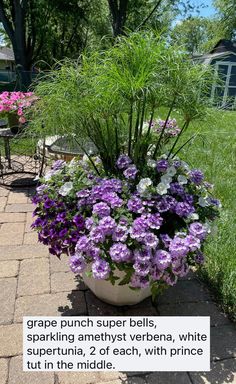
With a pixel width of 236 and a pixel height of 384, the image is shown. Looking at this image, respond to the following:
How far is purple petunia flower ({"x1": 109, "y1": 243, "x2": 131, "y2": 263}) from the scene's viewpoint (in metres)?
1.60

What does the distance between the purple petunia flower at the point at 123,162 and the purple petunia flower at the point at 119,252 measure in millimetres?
538

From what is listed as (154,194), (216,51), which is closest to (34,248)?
(154,194)

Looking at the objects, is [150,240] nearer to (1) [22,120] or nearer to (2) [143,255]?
(2) [143,255]

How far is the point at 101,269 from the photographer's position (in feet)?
5.38

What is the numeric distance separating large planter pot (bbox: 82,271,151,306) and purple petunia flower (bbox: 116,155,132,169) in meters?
0.66

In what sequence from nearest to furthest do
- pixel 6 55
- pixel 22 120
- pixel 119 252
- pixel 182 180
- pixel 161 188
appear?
pixel 119 252 < pixel 161 188 < pixel 182 180 < pixel 22 120 < pixel 6 55

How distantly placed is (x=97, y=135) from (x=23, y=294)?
1122 millimetres

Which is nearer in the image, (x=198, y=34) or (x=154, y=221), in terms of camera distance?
(x=154, y=221)

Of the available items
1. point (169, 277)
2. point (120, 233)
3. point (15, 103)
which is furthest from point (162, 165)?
point (15, 103)

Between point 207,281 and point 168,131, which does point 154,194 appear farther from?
point 207,281

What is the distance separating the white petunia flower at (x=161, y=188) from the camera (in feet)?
5.98

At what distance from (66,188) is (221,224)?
1625mm

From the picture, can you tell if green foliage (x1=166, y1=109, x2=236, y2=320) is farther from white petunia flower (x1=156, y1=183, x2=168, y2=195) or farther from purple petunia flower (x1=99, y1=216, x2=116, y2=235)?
purple petunia flower (x1=99, y1=216, x2=116, y2=235)

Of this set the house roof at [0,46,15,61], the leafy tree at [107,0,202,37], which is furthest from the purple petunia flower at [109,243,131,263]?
the house roof at [0,46,15,61]
